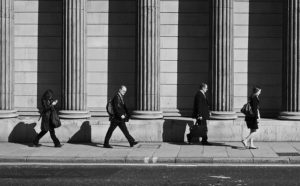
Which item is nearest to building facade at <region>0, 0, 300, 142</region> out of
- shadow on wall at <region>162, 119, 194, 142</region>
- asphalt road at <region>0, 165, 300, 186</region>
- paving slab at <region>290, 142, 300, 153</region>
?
shadow on wall at <region>162, 119, 194, 142</region>

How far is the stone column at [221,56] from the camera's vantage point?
55.7 ft

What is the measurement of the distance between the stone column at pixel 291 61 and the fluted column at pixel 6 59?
883 centimetres

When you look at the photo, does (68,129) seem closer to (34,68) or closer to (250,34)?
(34,68)

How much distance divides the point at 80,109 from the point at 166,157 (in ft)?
16.2

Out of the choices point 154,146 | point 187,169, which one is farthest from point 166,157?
point 154,146

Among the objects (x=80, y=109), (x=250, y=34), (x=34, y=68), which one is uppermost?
(x=250, y=34)

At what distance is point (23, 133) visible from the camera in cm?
1708

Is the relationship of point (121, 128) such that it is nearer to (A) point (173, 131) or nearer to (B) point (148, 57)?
(A) point (173, 131)

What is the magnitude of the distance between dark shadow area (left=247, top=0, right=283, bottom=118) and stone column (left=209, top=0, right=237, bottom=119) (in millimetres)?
1225

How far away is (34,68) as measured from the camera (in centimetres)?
1828

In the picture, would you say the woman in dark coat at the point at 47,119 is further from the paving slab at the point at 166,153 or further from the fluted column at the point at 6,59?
the paving slab at the point at 166,153

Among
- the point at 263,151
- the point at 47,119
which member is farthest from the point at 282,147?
the point at 47,119

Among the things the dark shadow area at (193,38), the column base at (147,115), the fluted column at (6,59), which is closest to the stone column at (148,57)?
the column base at (147,115)

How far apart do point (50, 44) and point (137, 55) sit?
319 centimetres
